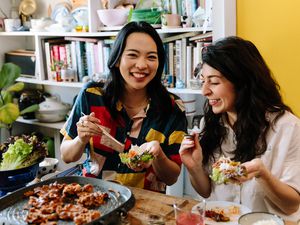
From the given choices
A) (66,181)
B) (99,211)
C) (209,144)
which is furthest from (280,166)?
(66,181)

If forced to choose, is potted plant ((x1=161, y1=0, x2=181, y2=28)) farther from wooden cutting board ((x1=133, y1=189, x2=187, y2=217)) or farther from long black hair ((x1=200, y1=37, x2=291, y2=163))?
wooden cutting board ((x1=133, y1=189, x2=187, y2=217))

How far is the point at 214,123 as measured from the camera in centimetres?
171

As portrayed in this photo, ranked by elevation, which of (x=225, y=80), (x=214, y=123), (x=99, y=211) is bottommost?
(x=99, y=211)

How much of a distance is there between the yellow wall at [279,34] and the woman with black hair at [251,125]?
1.92 ft

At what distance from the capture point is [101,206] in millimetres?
1331

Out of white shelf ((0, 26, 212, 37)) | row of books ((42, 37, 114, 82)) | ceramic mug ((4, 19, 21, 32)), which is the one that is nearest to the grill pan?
white shelf ((0, 26, 212, 37))

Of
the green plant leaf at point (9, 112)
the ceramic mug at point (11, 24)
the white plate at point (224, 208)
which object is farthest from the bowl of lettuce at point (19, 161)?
the ceramic mug at point (11, 24)

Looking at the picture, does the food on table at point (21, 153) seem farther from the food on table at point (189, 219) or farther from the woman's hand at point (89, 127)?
the food on table at point (189, 219)

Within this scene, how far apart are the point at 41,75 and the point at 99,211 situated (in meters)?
2.29

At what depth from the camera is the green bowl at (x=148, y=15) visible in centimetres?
262

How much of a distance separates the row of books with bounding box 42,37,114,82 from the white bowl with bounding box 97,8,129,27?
0.17m

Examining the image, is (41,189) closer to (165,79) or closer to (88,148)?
(88,148)

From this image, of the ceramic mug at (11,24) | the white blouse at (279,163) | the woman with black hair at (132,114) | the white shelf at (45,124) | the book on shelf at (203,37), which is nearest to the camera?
the white blouse at (279,163)

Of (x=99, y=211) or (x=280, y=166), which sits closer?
(x=99, y=211)
